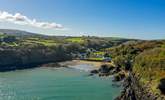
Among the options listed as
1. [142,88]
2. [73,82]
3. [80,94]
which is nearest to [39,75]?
[73,82]

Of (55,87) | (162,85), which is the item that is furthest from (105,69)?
(162,85)

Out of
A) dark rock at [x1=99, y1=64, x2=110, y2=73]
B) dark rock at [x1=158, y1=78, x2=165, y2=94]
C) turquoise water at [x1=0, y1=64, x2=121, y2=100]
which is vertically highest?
dark rock at [x1=158, y1=78, x2=165, y2=94]

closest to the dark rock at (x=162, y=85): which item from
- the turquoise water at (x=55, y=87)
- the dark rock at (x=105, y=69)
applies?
the turquoise water at (x=55, y=87)

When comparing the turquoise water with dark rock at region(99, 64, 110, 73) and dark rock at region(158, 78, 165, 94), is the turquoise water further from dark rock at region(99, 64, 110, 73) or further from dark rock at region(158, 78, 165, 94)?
dark rock at region(158, 78, 165, 94)

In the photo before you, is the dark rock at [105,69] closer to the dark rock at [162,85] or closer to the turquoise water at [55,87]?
the turquoise water at [55,87]

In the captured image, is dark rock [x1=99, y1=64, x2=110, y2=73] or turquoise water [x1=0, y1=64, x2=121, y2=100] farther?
dark rock [x1=99, y1=64, x2=110, y2=73]

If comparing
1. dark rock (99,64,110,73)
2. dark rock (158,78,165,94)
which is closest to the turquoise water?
dark rock (99,64,110,73)

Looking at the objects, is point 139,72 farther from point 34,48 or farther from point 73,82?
point 34,48

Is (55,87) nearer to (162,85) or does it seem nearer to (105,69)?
(105,69)
